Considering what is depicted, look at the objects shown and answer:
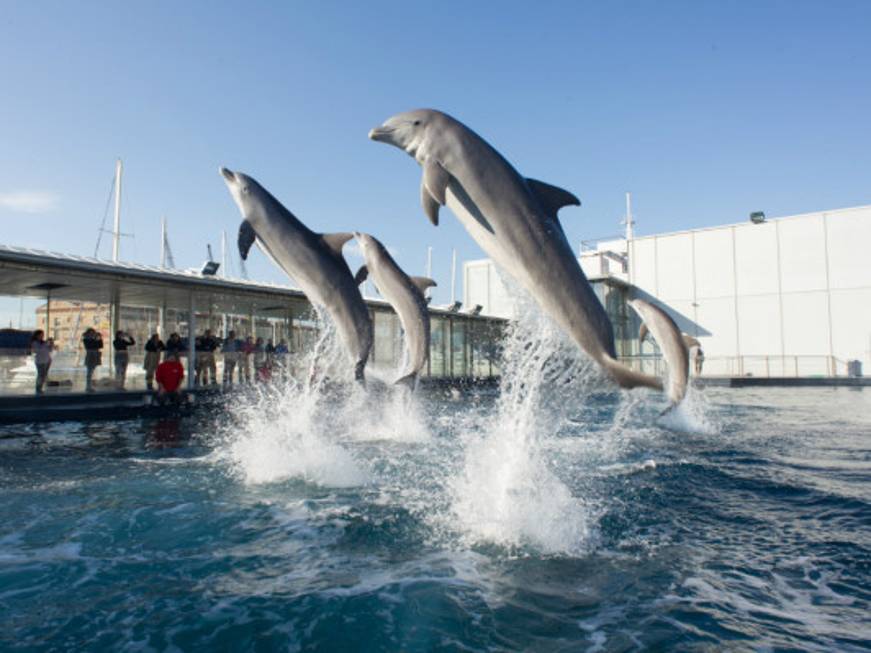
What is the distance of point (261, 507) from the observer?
5754 millimetres

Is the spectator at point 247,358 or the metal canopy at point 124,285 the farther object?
the spectator at point 247,358

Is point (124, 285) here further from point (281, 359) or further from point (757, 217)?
point (757, 217)

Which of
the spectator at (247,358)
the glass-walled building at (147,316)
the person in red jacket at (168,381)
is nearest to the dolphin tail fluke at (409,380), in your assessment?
the glass-walled building at (147,316)

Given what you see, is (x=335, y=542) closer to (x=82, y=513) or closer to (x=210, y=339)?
(x=82, y=513)

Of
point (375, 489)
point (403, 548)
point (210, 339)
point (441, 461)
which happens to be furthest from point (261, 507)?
point (210, 339)

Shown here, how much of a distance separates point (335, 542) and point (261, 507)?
1.33 meters

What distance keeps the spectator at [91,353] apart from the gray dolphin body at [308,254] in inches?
362

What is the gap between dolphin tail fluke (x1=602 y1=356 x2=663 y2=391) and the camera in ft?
13.7

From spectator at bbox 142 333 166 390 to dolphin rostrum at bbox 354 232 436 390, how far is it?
29.9 feet

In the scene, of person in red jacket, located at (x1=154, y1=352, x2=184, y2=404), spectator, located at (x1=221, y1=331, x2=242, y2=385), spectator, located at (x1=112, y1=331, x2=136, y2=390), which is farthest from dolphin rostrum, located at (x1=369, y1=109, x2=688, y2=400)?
spectator, located at (x1=221, y1=331, x2=242, y2=385)

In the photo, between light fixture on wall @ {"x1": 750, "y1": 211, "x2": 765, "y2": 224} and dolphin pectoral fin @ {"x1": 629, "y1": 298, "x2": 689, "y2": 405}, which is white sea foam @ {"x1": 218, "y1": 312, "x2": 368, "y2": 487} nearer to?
dolphin pectoral fin @ {"x1": 629, "y1": 298, "x2": 689, "y2": 405}

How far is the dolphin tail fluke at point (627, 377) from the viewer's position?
4180 millimetres

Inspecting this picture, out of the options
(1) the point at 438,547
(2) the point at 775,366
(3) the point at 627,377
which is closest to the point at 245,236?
(1) the point at 438,547

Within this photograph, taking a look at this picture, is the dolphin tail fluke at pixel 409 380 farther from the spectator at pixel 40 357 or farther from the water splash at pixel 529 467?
the spectator at pixel 40 357
